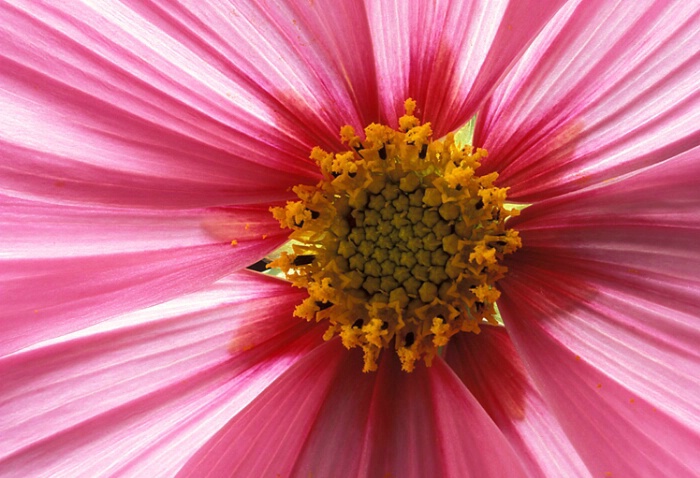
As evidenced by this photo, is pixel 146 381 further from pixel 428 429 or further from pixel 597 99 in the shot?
pixel 597 99

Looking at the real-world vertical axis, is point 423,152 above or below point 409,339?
above

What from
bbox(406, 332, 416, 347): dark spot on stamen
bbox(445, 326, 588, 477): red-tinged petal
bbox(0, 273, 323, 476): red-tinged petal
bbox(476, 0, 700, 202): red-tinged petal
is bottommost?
bbox(0, 273, 323, 476): red-tinged petal

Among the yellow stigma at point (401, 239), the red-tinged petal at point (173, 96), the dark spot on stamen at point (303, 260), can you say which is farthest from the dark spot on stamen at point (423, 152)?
the dark spot on stamen at point (303, 260)

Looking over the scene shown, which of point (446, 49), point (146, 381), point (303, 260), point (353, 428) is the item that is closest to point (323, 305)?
point (303, 260)

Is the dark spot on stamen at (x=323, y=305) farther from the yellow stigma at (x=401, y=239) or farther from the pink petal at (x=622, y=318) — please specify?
the pink petal at (x=622, y=318)

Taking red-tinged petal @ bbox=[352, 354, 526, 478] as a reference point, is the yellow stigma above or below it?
above

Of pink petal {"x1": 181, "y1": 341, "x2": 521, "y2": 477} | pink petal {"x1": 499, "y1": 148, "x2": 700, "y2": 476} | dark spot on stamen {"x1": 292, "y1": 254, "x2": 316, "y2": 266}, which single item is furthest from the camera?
dark spot on stamen {"x1": 292, "y1": 254, "x2": 316, "y2": 266}

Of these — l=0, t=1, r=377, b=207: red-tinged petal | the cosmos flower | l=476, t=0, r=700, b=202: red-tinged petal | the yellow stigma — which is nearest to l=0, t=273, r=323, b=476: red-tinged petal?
the cosmos flower

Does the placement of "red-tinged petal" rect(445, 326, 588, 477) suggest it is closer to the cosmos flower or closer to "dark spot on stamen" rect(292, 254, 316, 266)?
the cosmos flower
